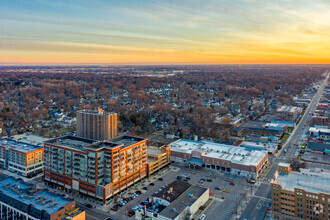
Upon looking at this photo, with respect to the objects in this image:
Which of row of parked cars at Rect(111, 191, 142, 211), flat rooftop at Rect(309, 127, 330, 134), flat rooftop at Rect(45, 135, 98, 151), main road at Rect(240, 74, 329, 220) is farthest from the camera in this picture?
flat rooftop at Rect(309, 127, 330, 134)

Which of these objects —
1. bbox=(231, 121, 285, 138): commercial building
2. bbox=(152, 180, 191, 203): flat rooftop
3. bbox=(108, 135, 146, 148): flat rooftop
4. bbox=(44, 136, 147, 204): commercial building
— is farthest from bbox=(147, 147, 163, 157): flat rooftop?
bbox=(231, 121, 285, 138): commercial building

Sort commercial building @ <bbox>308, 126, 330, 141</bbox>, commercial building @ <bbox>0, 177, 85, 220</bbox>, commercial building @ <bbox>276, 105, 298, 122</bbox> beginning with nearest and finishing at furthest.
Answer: commercial building @ <bbox>0, 177, 85, 220</bbox>
commercial building @ <bbox>308, 126, 330, 141</bbox>
commercial building @ <bbox>276, 105, 298, 122</bbox>

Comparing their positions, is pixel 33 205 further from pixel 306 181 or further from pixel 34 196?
pixel 306 181

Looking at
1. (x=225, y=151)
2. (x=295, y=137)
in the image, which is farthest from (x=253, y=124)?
(x=225, y=151)

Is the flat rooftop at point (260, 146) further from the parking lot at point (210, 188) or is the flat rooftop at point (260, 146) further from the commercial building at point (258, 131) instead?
the parking lot at point (210, 188)

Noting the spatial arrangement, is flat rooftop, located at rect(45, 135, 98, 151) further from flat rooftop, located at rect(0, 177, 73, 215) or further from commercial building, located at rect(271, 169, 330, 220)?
commercial building, located at rect(271, 169, 330, 220)

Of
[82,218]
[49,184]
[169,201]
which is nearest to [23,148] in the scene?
[49,184]

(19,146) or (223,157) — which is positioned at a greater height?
(19,146)
